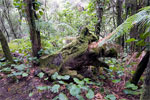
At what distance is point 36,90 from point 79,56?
121cm

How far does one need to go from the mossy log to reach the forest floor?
41 centimetres

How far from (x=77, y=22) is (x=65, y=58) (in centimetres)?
429

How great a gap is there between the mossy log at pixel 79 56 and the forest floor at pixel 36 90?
0.41 meters

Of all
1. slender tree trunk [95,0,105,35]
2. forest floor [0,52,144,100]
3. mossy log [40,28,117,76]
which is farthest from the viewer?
slender tree trunk [95,0,105,35]

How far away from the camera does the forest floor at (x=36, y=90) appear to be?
186 centimetres

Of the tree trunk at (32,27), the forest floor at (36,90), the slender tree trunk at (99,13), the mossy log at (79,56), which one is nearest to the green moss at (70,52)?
the mossy log at (79,56)

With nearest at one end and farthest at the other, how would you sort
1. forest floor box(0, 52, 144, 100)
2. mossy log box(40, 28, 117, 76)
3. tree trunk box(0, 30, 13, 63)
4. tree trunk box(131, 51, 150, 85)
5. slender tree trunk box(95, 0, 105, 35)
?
tree trunk box(131, 51, 150, 85) → forest floor box(0, 52, 144, 100) → mossy log box(40, 28, 117, 76) → tree trunk box(0, 30, 13, 63) → slender tree trunk box(95, 0, 105, 35)

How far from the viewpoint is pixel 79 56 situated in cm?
236

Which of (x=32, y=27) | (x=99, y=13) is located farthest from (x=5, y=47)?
(x=99, y=13)

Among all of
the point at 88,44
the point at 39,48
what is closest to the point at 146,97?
the point at 88,44

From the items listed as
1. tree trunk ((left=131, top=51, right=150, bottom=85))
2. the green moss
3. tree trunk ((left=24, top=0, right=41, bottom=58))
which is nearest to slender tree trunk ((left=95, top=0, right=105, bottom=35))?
the green moss

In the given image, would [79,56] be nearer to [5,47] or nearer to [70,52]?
[70,52]

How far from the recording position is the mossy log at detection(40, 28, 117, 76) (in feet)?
7.67

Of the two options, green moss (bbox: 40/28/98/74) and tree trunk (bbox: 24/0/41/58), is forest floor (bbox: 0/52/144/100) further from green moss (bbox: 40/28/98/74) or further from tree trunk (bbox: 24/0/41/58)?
tree trunk (bbox: 24/0/41/58)
